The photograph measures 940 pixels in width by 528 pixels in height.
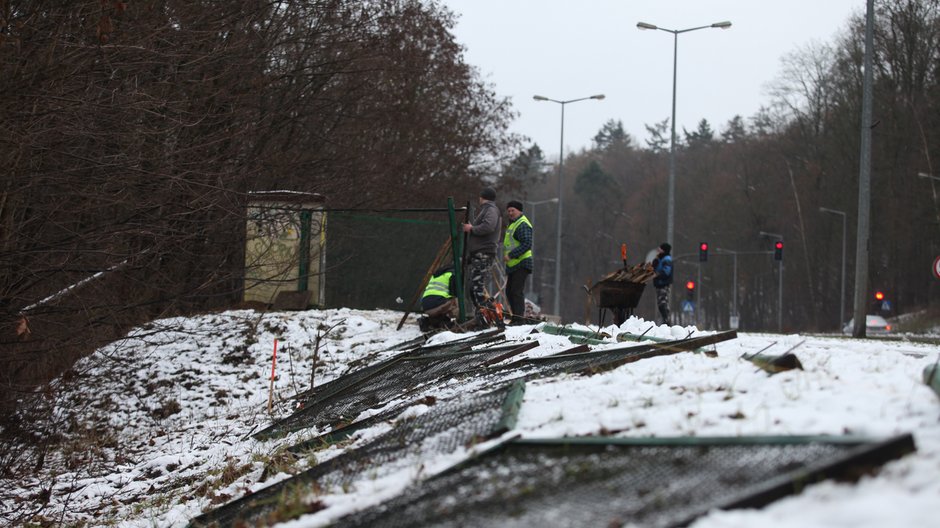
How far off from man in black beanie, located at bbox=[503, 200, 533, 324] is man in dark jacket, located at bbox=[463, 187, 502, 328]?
22 centimetres

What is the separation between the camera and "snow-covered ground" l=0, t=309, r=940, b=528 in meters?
4.31

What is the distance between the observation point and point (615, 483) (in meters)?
4.58

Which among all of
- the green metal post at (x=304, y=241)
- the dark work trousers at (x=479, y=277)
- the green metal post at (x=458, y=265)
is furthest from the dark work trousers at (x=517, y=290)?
the green metal post at (x=304, y=241)

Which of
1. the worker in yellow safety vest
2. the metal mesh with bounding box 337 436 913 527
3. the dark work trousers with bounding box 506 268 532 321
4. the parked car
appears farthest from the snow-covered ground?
the parked car

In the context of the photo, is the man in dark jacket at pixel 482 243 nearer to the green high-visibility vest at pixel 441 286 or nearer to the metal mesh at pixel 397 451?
the green high-visibility vest at pixel 441 286

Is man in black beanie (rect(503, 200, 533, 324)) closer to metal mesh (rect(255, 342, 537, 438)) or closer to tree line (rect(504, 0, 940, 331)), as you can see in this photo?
metal mesh (rect(255, 342, 537, 438))

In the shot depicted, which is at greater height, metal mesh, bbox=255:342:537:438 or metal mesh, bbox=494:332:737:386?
metal mesh, bbox=494:332:737:386

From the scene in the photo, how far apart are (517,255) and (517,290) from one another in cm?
57

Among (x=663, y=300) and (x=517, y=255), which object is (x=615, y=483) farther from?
(x=663, y=300)

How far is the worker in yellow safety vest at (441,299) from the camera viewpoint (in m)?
15.6

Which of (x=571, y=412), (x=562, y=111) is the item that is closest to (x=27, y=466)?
(x=571, y=412)

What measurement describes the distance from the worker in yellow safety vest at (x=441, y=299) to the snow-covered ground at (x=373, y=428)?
72cm

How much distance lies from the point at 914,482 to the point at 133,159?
7820mm

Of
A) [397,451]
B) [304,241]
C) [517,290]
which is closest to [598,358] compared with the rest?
[397,451]
